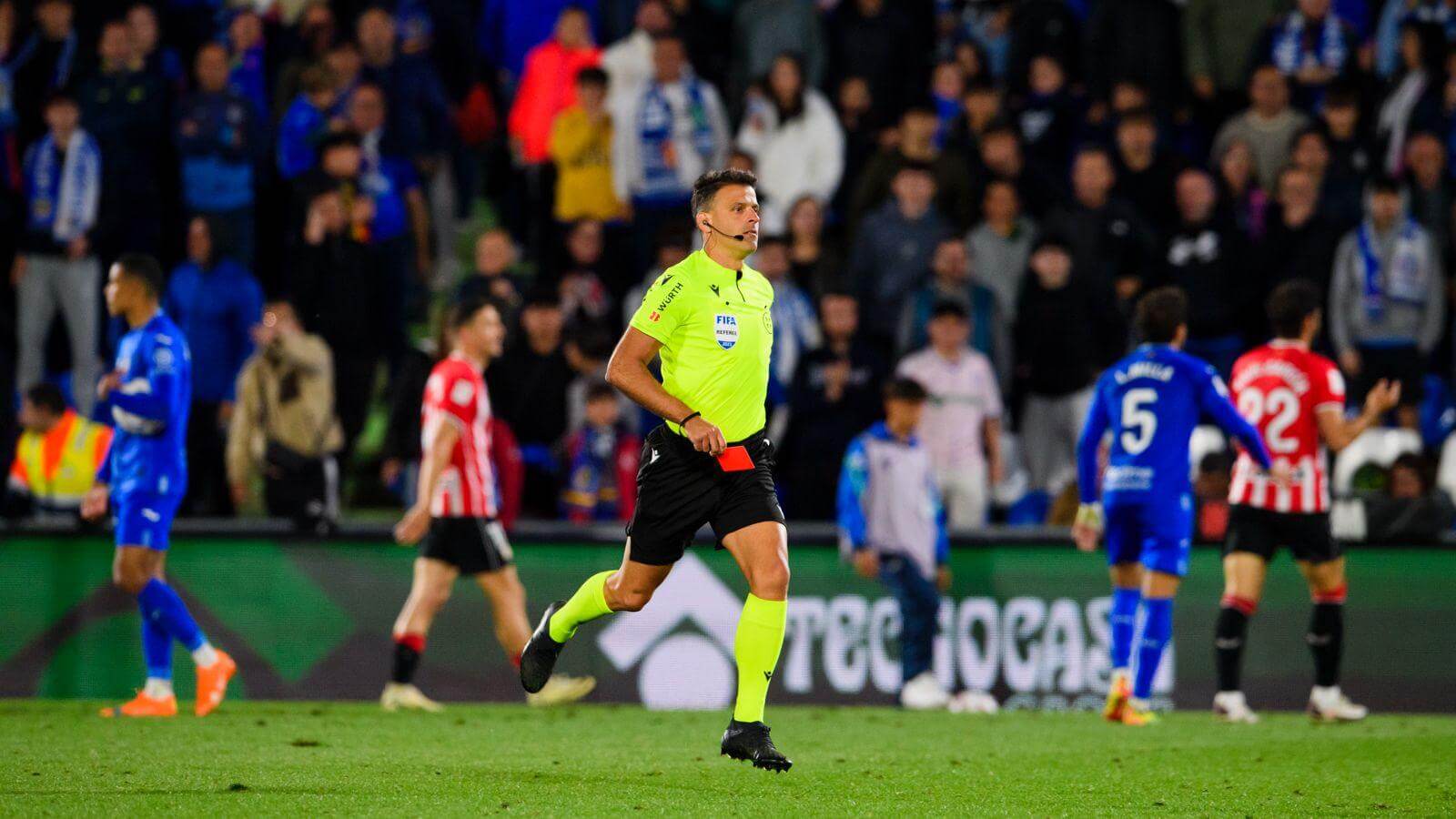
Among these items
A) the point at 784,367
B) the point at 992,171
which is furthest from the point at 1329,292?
the point at 784,367

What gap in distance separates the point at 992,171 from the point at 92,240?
23.5 feet

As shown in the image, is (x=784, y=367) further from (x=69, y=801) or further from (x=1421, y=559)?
(x=69, y=801)

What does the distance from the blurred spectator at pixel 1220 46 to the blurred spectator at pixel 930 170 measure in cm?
279

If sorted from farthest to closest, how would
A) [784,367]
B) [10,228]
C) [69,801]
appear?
[10,228]
[784,367]
[69,801]

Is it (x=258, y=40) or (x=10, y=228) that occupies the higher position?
(x=258, y=40)

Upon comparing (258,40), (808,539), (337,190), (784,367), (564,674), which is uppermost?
(258,40)

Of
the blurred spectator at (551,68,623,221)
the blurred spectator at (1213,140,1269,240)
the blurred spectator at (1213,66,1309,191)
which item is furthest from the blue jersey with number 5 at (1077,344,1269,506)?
the blurred spectator at (551,68,623,221)

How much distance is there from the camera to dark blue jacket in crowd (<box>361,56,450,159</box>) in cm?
1653

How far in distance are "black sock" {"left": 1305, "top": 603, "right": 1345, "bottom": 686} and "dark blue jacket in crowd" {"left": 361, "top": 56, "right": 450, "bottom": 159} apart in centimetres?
873

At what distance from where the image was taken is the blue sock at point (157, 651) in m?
10.6

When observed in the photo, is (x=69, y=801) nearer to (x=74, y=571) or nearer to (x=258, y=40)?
(x=74, y=571)

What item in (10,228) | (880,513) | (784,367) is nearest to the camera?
(880,513)

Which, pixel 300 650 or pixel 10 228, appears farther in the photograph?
pixel 10 228

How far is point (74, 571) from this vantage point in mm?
12438
